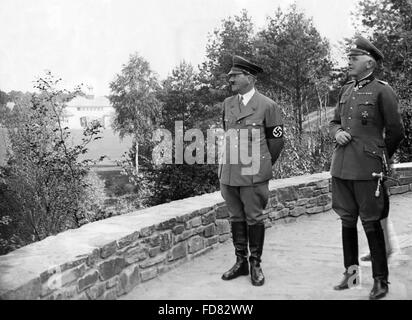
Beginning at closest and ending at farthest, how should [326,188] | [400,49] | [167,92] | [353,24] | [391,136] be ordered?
[391,136] → [326,188] → [400,49] → [353,24] → [167,92]

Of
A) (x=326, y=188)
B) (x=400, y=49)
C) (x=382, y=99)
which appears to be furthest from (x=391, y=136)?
(x=400, y=49)

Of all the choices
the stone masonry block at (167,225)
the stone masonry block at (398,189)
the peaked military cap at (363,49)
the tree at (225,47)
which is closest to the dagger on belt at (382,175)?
the peaked military cap at (363,49)

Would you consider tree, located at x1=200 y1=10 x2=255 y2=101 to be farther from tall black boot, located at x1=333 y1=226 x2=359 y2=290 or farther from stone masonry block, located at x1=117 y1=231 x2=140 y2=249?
tall black boot, located at x1=333 y1=226 x2=359 y2=290

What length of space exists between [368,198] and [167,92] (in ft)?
110

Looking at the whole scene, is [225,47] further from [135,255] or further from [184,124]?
[135,255]

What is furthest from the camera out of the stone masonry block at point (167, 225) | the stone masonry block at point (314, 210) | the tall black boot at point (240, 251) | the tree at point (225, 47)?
the tree at point (225, 47)

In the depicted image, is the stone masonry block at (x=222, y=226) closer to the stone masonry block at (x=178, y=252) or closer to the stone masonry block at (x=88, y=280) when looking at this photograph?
the stone masonry block at (x=178, y=252)

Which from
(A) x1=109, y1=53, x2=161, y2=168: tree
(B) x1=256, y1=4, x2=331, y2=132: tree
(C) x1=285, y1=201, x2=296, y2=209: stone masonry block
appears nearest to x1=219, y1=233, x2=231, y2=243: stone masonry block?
(C) x1=285, y1=201, x2=296, y2=209: stone masonry block

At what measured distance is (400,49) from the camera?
26.5 m

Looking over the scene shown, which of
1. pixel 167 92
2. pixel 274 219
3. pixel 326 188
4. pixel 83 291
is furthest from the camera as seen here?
pixel 167 92

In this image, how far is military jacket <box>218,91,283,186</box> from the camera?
400 centimetres

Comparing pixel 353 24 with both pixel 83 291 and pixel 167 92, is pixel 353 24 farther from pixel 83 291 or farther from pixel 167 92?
pixel 83 291

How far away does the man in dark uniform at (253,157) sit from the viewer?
13.1 feet

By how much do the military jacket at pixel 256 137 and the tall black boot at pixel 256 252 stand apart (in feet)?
1.20
